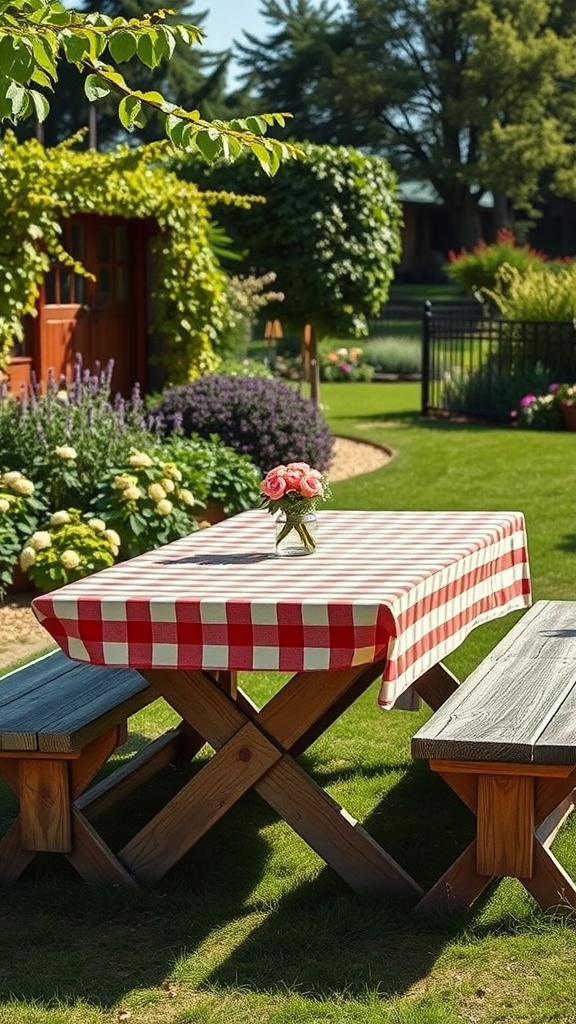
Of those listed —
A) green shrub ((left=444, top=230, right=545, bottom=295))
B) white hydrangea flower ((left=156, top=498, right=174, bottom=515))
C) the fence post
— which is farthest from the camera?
green shrub ((left=444, top=230, right=545, bottom=295))

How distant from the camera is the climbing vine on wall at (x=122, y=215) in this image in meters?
10.9

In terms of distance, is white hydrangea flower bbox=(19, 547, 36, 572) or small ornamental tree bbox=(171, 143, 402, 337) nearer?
white hydrangea flower bbox=(19, 547, 36, 572)

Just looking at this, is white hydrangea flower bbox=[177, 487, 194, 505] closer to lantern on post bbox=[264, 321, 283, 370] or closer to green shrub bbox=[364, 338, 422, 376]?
lantern on post bbox=[264, 321, 283, 370]

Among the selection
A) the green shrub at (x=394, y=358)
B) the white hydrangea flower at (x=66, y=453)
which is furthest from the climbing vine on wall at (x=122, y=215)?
the green shrub at (x=394, y=358)

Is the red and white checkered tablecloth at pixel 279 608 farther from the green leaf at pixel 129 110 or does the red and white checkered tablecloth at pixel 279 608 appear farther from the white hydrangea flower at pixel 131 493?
the white hydrangea flower at pixel 131 493

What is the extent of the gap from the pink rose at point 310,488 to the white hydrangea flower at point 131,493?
3.59 m

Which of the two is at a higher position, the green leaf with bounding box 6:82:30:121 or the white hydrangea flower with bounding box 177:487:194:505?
the green leaf with bounding box 6:82:30:121

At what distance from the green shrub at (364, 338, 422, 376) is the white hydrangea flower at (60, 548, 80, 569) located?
1747 cm

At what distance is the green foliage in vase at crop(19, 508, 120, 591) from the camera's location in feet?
Result: 24.3

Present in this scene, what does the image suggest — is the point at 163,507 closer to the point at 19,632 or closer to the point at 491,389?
the point at 19,632

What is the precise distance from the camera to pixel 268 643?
370 cm

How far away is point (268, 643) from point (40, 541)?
13.0 feet

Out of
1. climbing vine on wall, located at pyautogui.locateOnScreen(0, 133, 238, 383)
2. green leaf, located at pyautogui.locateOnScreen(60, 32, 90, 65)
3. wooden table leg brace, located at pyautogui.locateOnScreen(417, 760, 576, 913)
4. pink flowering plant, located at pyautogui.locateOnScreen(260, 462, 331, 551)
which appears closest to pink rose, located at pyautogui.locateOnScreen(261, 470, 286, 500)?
pink flowering plant, located at pyautogui.locateOnScreen(260, 462, 331, 551)

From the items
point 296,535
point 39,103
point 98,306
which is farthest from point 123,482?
point 98,306
